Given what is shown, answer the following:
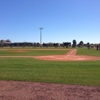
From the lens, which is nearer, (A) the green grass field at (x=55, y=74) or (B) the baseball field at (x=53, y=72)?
(B) the baseball field at (x=53, y=72)

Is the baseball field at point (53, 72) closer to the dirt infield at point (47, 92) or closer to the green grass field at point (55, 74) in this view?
the green grass field at point (55, 74)

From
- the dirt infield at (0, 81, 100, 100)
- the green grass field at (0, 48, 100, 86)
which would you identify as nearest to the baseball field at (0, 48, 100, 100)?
the green grass field at (0, 48, 100, 86)

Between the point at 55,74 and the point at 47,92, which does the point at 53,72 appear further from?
the point at 47,92

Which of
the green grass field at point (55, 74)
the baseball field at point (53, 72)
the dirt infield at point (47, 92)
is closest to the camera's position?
the dirt infield at point (47, 92)

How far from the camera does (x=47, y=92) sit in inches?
246

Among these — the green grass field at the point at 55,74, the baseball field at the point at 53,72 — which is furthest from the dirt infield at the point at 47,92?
the green grass field at the point at 55,74

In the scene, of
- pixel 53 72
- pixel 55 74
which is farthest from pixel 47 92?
pixel 53 72

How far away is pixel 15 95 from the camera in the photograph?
19.4ft

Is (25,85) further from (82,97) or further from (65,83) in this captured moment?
(82,97)

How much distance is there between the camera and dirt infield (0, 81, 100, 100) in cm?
569

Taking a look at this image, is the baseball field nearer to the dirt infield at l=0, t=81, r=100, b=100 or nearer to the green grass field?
the green grass field

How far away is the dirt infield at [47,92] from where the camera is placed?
5691 mm

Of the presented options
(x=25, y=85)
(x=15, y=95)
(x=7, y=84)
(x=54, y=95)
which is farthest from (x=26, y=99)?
(x=7, y=84)

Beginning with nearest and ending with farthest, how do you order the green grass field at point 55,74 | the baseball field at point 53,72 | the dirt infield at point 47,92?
the dirt infield at point 47,92 < the baseball field at point 53,72 < the green grass field at point 55,74
